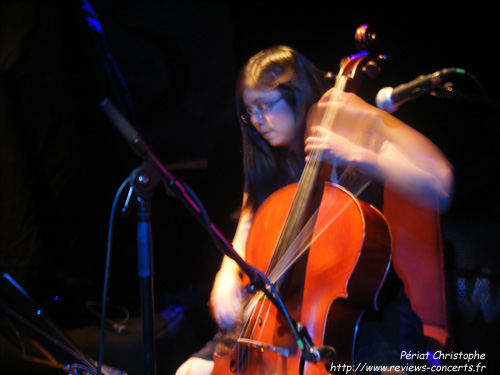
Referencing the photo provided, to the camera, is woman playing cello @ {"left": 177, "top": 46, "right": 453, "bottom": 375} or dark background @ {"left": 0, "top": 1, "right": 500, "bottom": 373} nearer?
woman playing cello @ {"left": 177, "top": 46, "right": 453, "bottom": 375}

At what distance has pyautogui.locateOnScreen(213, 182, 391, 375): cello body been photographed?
1.29m

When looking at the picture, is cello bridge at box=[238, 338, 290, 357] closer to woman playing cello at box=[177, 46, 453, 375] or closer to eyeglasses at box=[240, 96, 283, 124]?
woman playing cello at box=[177, 46, 453, 375]

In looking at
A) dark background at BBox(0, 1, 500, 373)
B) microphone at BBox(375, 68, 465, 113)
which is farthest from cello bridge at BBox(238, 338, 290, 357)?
dark background at BBox(0, 1, 500, 373)

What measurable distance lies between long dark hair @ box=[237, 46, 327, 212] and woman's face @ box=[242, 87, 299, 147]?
0.03 meters

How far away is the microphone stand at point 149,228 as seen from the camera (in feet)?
3.50

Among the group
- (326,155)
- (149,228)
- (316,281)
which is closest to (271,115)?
(326,155)

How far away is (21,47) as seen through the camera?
2680 mm

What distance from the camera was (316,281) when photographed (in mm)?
1355

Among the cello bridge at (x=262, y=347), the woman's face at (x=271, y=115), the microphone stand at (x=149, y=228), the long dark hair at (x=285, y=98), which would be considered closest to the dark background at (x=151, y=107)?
the long dark hair at (x=285, y=98)

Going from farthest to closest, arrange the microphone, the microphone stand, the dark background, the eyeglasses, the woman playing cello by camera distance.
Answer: the dark background, the eyeglasses, the woman playing cello, the microphone, the microphone stand

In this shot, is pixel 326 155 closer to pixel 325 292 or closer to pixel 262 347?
pixel 325 292

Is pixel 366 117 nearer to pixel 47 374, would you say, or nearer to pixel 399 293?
pixel 399 293

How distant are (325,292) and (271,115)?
Answer: 0.91 meters

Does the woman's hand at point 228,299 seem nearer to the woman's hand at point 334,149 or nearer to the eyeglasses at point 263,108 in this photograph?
the woman's hand at point 334,149
